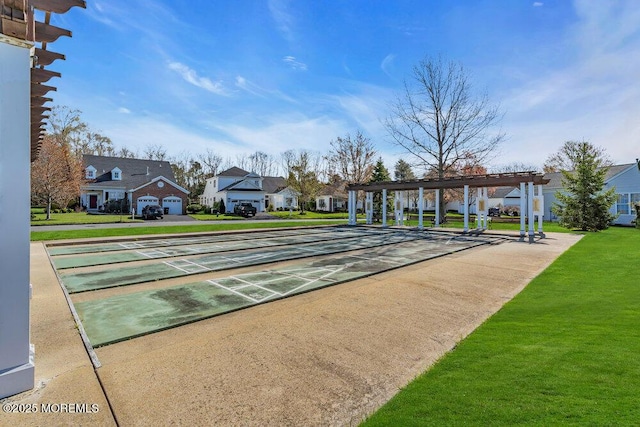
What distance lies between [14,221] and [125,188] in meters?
41.4

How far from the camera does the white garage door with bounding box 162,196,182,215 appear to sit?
121ft

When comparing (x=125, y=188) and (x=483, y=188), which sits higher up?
(x=125, y=188)

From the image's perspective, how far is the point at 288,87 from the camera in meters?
19.4

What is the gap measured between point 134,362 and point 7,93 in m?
2.93

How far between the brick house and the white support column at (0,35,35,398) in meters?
36.2

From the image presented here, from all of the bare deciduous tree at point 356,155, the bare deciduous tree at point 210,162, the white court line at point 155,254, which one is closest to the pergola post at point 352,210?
the bare deciduous tree at point 356,155

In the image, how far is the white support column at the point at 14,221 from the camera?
2770 mm

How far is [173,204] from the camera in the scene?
37.5 meters

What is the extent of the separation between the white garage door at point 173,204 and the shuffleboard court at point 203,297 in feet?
108

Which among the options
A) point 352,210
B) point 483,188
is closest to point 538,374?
point 483,188

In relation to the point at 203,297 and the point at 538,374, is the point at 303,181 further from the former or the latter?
the point at 538,374

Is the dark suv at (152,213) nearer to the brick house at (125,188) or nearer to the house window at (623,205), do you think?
the brick house at (125,188)

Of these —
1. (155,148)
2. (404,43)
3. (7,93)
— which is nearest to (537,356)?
(7,93)

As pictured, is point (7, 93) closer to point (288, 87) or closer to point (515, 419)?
point (515, 419)
